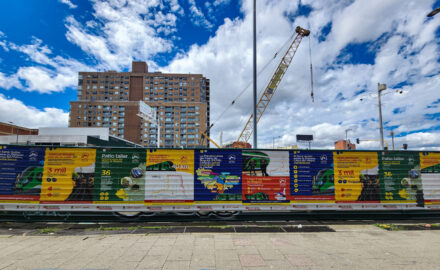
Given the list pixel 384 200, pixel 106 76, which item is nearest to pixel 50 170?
pixel 384 200

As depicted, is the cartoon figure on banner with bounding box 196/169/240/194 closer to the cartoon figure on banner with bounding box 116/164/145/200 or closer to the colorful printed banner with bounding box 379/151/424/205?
the cartoon figure on banner with bounding box 116/164/145/200

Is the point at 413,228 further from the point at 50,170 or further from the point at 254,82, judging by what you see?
the point at 50,170

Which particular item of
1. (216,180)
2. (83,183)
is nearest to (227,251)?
(216,180)

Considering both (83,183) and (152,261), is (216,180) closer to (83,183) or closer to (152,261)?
(152,261)

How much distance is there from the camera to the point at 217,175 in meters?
8.34

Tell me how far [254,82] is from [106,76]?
392ft

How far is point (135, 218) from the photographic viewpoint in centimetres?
817

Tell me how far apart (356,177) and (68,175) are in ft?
37.3

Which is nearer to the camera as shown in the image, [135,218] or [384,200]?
[135,218]

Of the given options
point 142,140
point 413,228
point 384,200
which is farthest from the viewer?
point 142,140

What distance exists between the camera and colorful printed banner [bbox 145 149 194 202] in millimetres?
8117

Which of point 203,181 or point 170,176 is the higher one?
point 170,176

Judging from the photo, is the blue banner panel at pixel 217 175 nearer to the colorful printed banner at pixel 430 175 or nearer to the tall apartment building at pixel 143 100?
the colorful printed banner at pixel 430 175

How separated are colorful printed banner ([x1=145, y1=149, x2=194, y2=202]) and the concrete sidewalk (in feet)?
4.91
